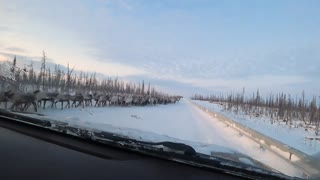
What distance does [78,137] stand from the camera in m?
4.28

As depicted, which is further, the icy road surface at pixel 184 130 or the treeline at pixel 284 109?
A: the treeline at pixel 284 109

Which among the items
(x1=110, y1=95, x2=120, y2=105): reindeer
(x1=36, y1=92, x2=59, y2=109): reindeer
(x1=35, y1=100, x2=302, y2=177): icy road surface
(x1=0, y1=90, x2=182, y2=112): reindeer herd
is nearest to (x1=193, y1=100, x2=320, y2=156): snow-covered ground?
(x1=35, y1=100, x2=302, y2=177): icy road surface

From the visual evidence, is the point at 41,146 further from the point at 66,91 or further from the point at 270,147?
the point at 66,91

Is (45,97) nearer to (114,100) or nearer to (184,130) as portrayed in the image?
(184,130)

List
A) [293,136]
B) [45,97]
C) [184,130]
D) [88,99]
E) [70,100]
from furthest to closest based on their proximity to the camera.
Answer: [88,99], [70,100], [45,97], [184,130], [293,136]

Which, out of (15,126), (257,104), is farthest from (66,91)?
(15,126)

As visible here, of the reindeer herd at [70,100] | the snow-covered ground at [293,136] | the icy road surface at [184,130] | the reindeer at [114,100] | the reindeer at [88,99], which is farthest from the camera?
the reindeer at [114,100]

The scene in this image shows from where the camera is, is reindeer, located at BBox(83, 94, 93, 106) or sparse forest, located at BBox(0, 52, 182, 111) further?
reindeer, located at BBox(83, 94, 93, 106)

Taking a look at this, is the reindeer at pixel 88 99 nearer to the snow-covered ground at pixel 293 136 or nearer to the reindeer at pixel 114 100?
the reindeer at pixel 114 100

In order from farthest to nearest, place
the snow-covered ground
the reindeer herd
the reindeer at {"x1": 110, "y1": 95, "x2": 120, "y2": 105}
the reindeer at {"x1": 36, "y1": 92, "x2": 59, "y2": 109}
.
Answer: the reindeer at {"x1": 110, "y1": 95, "x2": 120, "y2": 105}, the reindeer at {"x1": 36, "y1": 92, "x2": 59, "y2": 109}, the reindeer herd, the snow-covered ground

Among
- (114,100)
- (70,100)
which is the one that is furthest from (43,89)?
(114,100)

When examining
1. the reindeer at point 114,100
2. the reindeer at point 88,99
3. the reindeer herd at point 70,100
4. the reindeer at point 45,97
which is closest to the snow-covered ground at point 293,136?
the reindeer herd at point 70,100

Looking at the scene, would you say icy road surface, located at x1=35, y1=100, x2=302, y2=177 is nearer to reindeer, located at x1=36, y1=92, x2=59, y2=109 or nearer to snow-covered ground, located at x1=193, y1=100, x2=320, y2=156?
snow-covered ground, located at x1=193, y1=100, x2=320, y2=156

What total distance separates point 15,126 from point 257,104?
2545 cm
